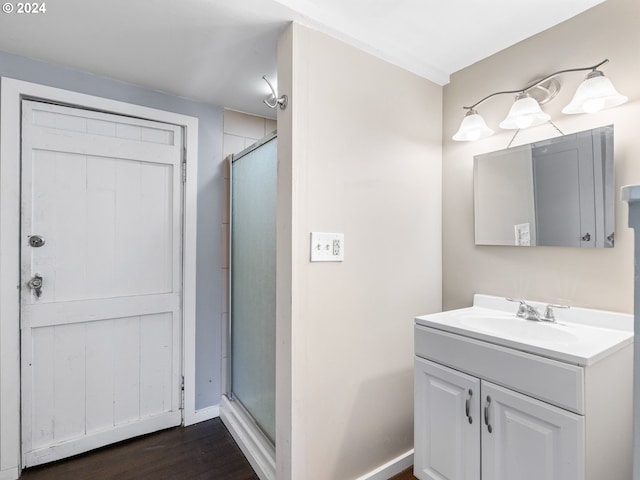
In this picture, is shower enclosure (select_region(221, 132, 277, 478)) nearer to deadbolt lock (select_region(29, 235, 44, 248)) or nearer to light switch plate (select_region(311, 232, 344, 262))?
light switch plate (select_region(311, 232, 344, 262))

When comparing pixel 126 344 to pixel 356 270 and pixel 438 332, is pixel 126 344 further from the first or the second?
pixel 438 332

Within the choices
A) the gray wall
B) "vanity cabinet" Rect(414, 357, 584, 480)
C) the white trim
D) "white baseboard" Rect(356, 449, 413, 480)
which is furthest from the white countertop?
the gray wall

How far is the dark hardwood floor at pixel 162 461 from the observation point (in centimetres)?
167

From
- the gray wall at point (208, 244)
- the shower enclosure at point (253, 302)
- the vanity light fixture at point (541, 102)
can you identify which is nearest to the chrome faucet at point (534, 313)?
the vanity light fixture at point (541, 102)

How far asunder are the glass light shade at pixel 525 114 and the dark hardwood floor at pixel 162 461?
2.18 m

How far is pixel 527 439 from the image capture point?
1069 millimetres

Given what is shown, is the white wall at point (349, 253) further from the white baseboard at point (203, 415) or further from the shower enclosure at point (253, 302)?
the white baseboard at point (203, 415)

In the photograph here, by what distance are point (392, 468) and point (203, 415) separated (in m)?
1.27

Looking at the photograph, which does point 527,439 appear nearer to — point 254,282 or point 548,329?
point 548,329

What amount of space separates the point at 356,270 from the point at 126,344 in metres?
1.50

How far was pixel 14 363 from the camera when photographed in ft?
5.35

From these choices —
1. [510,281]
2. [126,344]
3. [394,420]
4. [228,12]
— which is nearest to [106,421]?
[126,344]

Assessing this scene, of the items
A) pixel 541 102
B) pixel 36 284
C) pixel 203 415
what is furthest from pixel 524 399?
pixel 36 284

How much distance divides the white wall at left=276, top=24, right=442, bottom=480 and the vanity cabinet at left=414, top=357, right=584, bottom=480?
0.27 meters
